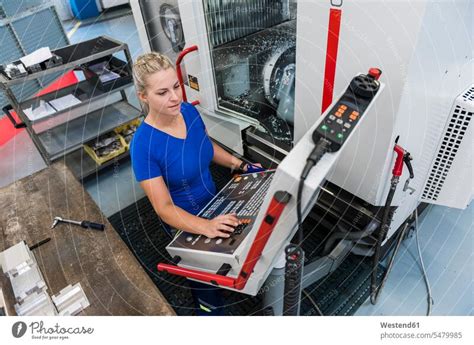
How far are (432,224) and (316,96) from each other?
1.25 meters

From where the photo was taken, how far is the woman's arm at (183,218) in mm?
1109

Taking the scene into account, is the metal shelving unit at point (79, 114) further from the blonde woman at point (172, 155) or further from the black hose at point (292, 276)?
the black hose at point (292, 276)

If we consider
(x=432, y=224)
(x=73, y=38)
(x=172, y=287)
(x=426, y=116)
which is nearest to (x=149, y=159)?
(x=172, y=287)

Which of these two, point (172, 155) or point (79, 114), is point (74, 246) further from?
point (79, 114)

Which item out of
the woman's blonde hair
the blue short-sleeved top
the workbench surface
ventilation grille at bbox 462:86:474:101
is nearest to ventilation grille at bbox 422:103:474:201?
ventilation grille at bbox 462:86:474:101

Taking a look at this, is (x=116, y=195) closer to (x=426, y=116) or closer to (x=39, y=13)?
(x=426, y=116)

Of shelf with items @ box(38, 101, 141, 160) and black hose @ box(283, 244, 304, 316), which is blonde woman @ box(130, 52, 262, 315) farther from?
shelf with items @ box(38, 101, 141, 160)

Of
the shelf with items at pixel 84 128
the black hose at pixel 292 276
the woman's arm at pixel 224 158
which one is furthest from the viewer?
the shelf with items at pixel 84 128

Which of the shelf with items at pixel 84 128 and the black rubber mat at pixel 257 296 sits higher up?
the shelf with items at pixel 84 128

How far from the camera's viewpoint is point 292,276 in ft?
2.96

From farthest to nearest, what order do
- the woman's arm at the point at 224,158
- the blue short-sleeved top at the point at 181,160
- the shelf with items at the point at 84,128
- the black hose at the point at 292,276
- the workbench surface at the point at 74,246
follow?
the shelf with items at the point at 84,128 < the woman's arm at the point at 224,158 < the blue short-sleeved top at the point at 181,160 < the workbench surface at the point at 74,246 < the black hose at the point at 292,276

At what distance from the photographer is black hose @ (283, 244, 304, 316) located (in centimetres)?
84

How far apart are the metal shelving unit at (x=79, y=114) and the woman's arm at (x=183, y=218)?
1.36m

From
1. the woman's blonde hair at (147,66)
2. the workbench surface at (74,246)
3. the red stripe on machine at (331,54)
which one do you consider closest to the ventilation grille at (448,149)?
the red stripe on machine at (331,54)
